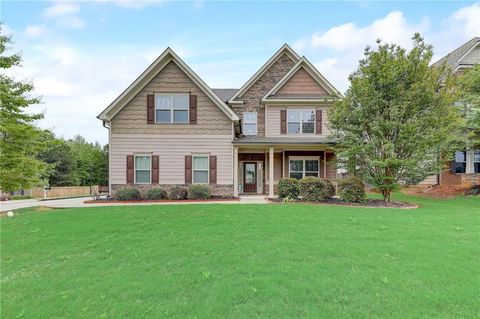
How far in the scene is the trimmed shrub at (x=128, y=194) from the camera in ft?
52.3

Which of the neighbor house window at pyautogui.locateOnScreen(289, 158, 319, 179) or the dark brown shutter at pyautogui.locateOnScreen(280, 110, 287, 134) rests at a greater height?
the dark brown shutter at pyautogui.locateOnScreen(280, 110, 287, 134)

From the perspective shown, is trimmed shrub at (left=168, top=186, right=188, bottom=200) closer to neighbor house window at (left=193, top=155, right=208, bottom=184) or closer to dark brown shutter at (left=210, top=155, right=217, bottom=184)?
neighbor house window at (left=193, top=155, right=208, bottom=184)

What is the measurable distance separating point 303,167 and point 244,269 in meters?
15.0

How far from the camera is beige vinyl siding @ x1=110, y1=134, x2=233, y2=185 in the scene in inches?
674

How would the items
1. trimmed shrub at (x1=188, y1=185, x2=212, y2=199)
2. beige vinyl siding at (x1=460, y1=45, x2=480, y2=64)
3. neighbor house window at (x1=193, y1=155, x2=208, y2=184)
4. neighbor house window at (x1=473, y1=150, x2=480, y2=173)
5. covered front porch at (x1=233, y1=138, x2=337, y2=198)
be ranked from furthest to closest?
1. beige vinyl siding at (x1=460, y1=45, x2=480, y2=64)
2. neighbor house window at (x1=473, y1=150, x2=480, y2=173)
3. covered front porch at (x1=233, y1=138, x2=337, y2=198)
4. neighbor house window at (x1=193, y1=155, x2=208, y2=184)
5. trimmed shrub at (x1=188, y1=185, x2=212, y2=199)

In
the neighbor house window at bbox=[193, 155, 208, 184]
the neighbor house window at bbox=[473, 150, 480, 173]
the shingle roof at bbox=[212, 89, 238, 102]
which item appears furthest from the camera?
the shingle roof at bbox=[212, 89, 238, 102]

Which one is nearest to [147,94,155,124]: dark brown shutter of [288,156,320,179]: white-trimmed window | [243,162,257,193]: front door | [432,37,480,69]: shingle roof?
[243,162,257,193]: front door

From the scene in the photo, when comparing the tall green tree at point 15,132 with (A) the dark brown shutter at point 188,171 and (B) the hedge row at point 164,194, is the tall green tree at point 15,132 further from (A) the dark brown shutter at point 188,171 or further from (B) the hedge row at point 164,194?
(A) the dark brown shutter at point 188,171

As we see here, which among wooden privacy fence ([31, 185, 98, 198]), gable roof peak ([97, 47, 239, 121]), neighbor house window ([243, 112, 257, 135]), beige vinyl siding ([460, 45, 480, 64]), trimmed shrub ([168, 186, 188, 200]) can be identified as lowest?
wooden privacy fence ([31, 185, 98, 198])

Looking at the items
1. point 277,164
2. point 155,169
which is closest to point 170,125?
point 155,169

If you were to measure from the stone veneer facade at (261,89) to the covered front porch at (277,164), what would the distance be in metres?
1.60

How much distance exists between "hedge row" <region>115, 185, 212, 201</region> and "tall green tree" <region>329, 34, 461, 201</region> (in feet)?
23.6

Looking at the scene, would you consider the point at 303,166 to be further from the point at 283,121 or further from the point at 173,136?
the point at 173,136

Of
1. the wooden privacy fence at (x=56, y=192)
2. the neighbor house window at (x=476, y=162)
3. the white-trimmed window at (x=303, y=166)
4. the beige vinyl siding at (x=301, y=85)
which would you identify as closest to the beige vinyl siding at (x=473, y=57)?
the neighbor house window at (x=476, y=162)
